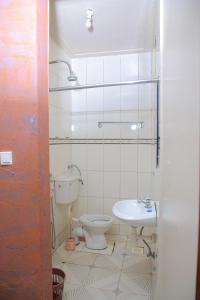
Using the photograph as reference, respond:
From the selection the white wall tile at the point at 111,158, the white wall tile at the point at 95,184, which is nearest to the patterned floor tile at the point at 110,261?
the white wall tile at the point at 95,184

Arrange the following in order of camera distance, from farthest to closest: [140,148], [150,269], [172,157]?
[140,148] < [150,269] < [172,157]

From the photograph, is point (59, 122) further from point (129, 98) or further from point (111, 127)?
point (129, 98)

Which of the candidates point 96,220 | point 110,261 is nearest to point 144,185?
point 96,220

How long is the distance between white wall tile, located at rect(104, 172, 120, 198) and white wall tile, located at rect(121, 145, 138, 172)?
0.16 metres

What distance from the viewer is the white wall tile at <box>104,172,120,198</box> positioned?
2889 mm

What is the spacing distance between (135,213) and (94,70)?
2.00 meters

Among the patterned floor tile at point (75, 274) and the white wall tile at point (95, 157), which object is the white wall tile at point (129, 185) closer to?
the white wall tile at point (95, 157)

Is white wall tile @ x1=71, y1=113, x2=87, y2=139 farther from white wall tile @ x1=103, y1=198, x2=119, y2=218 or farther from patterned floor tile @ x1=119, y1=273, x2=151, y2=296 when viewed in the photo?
patterned floor tile @ x1=119, y1=273, x2=151, y2=296

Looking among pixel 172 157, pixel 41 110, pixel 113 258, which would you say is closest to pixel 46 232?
pixel 41 110

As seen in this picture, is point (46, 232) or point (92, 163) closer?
point (46, 232)

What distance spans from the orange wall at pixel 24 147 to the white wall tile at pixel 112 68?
152cm

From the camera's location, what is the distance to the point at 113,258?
7.81 feet

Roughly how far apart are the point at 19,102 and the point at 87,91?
66.9 inches

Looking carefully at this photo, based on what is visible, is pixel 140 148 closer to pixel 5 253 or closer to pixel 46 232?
pixel 46 232
